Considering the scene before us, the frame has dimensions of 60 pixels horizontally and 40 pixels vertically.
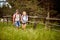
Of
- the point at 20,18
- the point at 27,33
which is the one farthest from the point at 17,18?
the point at 27,33

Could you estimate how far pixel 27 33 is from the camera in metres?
1.67

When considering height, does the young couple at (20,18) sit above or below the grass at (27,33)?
above

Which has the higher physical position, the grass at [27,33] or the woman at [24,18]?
the woman at [24,18]

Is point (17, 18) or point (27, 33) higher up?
point (17, 18)

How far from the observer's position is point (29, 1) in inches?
63.9

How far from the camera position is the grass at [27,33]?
158 centimetres

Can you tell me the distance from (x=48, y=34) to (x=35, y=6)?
0.24m

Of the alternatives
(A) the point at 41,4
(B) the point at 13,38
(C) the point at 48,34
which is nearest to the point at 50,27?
(C) the point at 48,34

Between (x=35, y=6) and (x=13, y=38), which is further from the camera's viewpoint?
(x=13, y=38)

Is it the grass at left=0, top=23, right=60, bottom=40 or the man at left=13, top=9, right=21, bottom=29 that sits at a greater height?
the man at left=13, top=9, right=21, bottom=29

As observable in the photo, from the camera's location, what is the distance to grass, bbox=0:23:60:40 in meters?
1.58

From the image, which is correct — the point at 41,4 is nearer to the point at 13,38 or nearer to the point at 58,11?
the point at 58,11

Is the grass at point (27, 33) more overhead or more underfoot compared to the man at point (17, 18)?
more underfoot

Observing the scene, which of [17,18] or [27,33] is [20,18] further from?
[27,33]
